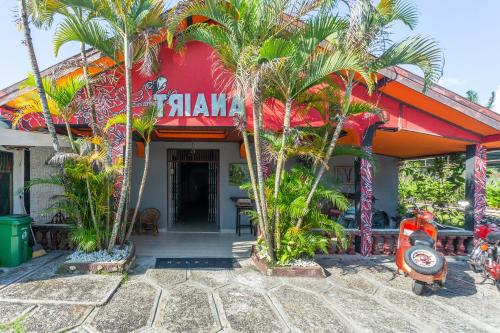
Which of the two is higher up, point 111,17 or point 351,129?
point 111,17

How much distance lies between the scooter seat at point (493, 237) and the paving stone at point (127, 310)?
17.2 ft

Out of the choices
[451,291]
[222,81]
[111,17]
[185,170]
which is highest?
[111,17]

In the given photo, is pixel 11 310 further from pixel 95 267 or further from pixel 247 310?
pixel 247 310

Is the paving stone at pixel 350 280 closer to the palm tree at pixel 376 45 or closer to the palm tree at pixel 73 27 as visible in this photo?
the palm tree at pixel 376 45

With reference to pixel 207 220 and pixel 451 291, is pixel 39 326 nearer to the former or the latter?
pixel 451 291

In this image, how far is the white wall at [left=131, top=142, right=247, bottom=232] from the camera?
8164 millimetres

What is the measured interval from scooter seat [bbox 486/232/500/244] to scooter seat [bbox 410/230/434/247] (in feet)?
3.40

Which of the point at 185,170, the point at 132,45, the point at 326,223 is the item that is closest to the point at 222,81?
the point at 132,45

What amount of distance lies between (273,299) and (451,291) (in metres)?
2.82

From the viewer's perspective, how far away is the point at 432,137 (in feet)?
19.1

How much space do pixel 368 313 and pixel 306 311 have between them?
31.0 inches

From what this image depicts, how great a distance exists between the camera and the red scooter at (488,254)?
13.7 ft

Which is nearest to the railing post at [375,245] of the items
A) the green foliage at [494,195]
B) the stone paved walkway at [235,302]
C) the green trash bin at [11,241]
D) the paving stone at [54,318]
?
the stone paved walkway at [235,302]

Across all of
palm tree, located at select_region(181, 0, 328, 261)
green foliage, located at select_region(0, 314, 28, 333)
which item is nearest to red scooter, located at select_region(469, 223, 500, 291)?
palm tree, located at select_region(181, 0, 328, 261)
